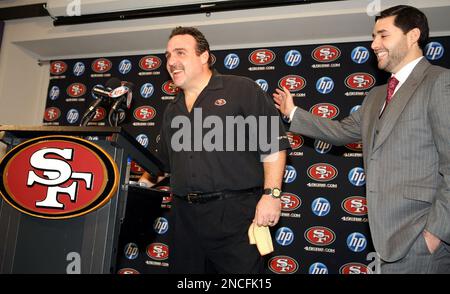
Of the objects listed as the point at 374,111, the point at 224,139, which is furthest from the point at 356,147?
the point at 224,139

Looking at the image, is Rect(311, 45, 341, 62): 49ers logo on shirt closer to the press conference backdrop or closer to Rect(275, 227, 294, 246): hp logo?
the press conference backdrop

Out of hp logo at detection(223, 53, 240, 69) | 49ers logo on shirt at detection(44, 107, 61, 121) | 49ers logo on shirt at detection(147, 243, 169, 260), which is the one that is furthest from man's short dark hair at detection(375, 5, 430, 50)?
49ers logo on shirt at detection(44, 107, 61, 121)

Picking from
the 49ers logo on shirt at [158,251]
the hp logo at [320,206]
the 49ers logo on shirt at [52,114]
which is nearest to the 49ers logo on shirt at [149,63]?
the 49ers logo on shirt at [52,114]

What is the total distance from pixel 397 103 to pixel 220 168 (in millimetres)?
960

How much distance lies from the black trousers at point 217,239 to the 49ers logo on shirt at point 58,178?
0.55 meters

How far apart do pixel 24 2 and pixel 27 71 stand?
0.84 metres

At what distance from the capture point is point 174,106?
7.68ft

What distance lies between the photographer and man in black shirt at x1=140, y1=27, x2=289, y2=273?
1911mm

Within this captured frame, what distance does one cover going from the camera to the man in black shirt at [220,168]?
1.91 metres

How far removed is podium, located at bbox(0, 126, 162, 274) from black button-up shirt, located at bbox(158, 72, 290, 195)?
499mm

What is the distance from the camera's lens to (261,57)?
164 inches

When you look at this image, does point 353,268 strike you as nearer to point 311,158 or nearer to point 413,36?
point 311,158
